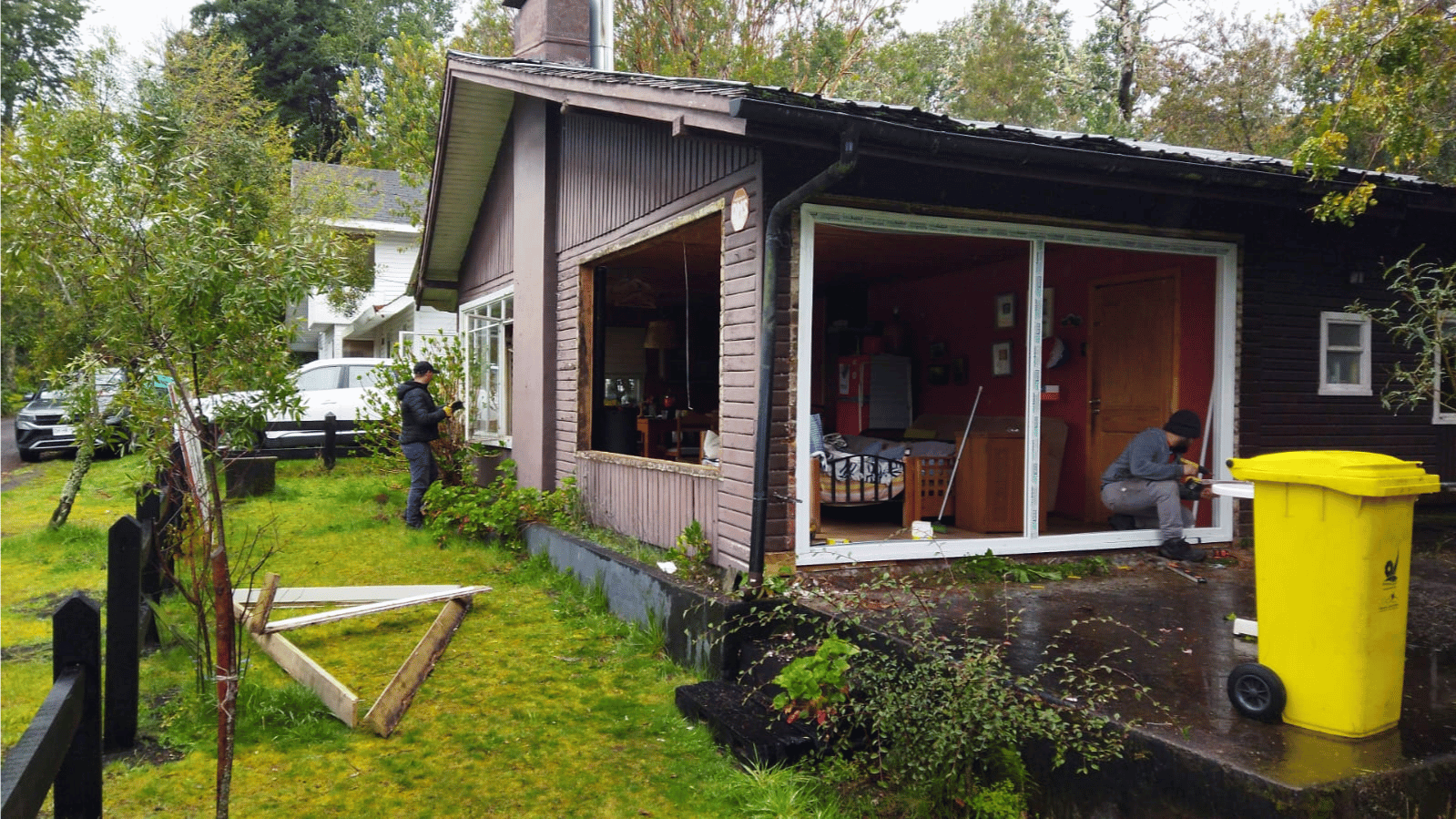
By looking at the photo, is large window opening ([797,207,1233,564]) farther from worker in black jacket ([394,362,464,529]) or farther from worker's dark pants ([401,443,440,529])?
Result: worker's dark pants ([401,443,440,529])

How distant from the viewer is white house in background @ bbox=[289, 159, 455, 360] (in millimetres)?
22172

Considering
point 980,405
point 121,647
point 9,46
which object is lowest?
point 121,647

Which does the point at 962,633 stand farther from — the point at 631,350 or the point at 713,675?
the point at 631,350

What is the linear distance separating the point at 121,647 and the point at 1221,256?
7.22m

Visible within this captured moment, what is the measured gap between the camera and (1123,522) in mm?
6641

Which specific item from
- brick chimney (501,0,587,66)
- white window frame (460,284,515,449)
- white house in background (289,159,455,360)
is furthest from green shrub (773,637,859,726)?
white house in background (289,159,455,360)

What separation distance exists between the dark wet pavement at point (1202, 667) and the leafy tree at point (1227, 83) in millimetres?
16337

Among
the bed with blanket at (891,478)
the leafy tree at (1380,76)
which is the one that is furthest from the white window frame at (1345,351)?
the bed with blanket at (891,478)

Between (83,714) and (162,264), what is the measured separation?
1.55 metres

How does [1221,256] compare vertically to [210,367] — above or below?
above

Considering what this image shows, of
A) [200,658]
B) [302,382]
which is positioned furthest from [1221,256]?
[302,382]

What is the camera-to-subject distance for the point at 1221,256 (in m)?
6.80

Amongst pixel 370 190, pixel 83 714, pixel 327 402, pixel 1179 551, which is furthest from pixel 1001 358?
pixel 370 190

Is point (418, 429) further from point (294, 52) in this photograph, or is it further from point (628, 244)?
point (294, 52)
